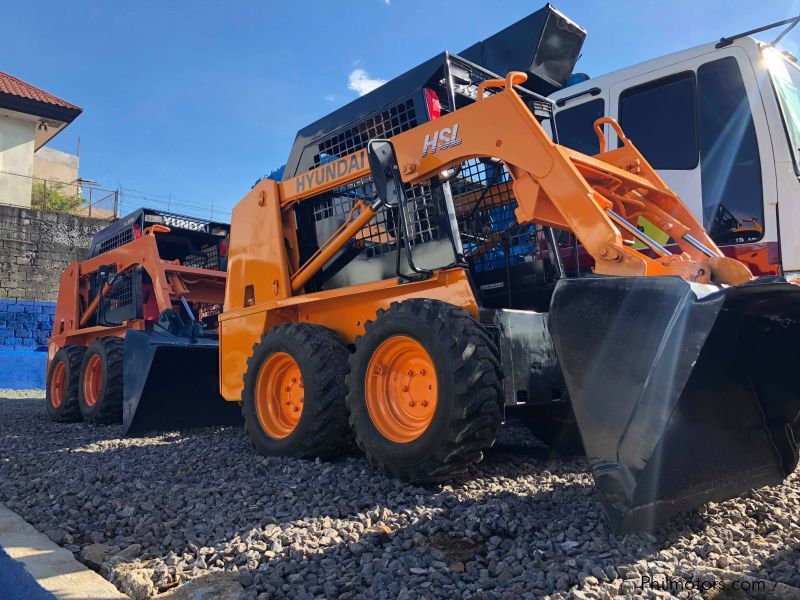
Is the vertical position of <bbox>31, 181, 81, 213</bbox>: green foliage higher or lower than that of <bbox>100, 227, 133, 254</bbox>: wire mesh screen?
higher

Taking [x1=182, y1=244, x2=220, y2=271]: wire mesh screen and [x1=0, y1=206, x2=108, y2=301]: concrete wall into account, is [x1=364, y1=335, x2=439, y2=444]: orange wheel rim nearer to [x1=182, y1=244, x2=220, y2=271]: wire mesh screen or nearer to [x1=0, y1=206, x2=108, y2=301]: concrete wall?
[x1=182, y1=244, x2=220, y2=271]: wire mesh screen

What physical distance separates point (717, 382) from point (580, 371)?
895mm

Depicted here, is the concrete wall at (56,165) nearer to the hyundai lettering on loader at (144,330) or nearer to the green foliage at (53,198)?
the green foliage at (53,198)

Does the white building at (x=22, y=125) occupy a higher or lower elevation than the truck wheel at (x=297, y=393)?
higher

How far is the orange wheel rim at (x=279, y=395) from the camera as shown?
4.66 meters

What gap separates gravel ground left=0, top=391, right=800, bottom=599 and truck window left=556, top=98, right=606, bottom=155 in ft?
9.63

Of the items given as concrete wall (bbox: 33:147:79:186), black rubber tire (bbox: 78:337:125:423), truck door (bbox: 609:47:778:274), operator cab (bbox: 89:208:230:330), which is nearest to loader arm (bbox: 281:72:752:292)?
truck door (bbox: 609:47:778:274)

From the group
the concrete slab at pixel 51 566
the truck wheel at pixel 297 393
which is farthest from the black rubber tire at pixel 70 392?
the concrete slab at pixel 51 566

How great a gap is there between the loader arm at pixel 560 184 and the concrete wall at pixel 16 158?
21.1 meters

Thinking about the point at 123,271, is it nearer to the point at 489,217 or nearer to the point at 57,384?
the point at 57,384

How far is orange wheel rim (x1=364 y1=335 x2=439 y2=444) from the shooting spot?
11.9 ft

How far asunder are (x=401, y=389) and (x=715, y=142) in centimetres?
318

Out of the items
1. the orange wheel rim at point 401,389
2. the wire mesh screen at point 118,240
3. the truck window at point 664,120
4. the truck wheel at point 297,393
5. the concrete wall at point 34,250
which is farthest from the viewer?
the concrete wall at point 34,250

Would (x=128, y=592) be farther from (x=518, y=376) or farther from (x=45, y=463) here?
(x=45, y=463)
